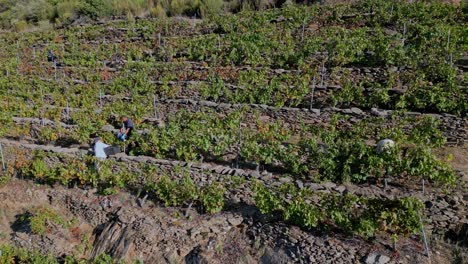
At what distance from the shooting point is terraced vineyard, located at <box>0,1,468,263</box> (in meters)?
7.54

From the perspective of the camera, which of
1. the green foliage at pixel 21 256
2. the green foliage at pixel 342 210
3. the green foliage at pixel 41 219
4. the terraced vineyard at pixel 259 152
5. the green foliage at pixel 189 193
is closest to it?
the green foliage at pixel 342 210

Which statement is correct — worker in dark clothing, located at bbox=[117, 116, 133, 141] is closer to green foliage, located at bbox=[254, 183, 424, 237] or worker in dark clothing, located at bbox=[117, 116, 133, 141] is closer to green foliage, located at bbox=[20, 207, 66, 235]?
green foliage, located at bbox=[20, 207, 66, 235]

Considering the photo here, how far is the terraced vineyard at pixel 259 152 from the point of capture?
754 centimetres

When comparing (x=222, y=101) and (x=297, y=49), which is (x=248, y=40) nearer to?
(x=297, y=49)

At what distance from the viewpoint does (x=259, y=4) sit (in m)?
25.1

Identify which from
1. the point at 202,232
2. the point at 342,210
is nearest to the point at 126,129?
the point at 202,232

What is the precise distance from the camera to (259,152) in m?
9.80

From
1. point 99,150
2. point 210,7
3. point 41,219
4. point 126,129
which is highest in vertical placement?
point 210,7

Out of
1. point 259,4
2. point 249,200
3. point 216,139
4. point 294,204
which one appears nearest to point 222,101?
point 216,139

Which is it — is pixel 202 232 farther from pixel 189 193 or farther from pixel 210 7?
pixel 210 7

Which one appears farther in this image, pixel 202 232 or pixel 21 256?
pixel 21 256

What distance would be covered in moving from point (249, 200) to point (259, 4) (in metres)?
18.8

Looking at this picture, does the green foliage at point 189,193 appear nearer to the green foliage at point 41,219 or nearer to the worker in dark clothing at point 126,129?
the green foliage at point 41,219

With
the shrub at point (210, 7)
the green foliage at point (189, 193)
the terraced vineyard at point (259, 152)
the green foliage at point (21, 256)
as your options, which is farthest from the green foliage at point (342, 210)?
the shrub at point (210, 7)
